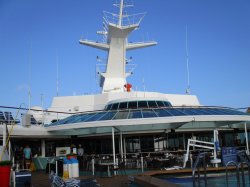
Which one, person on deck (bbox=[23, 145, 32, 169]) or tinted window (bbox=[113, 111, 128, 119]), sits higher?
tinted window (bbox=[113, 111, 128, 119])

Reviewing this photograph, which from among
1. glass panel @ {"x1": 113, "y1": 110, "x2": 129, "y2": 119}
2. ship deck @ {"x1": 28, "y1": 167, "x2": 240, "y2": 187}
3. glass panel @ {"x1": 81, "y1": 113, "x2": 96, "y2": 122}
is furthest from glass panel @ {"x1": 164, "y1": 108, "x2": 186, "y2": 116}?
glass panel @ {"x1": 81, "y1": 113, "x2": 96, "y2": 122}

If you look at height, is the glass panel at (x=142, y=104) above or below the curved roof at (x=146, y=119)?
above

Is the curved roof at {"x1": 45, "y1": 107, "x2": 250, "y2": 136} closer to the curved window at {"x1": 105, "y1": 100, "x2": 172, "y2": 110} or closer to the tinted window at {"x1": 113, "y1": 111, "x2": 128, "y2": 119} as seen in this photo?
the tinted window at {"x1": 113, "y1": 111, "x2": 128, "y2": 119}

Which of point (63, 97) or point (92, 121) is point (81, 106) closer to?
point (63, 97)

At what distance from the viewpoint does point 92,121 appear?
16047 millimetres

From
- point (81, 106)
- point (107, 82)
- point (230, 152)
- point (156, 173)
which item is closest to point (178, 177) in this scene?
point (156, 173)

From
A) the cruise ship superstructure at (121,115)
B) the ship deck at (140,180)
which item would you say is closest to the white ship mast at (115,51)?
the cruise ship superstructure at (121,115)

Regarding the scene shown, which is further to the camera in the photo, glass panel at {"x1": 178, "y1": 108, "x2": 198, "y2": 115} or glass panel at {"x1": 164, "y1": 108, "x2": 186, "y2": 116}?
glass panel at {"x1": 178, "y1": 108, "x2": 198, "y2": 115}

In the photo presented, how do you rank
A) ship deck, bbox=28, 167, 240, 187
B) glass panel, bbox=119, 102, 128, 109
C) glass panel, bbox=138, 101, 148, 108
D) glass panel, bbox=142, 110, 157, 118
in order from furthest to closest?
glass panel, bbox=119, 102, 128, 109
glass panel, bbox=138, 101, 148, 108
glass panel, bbox=142, 110, 157, 118
ship deck, bbox=28, 167, 240, 187

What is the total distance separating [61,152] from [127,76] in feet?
37.6

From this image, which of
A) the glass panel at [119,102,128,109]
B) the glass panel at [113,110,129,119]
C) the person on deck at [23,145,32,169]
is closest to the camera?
the glass panel at [113,110,129,119]

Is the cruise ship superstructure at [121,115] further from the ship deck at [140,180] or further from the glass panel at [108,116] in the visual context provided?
the ship deck at [140,180]

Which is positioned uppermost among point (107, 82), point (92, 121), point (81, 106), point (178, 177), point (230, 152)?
point (107, 82)

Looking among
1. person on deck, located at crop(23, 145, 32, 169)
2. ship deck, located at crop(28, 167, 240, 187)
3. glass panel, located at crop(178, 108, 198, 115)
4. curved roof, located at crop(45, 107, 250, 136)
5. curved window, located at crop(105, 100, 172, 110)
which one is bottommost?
ship deck, located at crop(28, 167, 240, 187)
